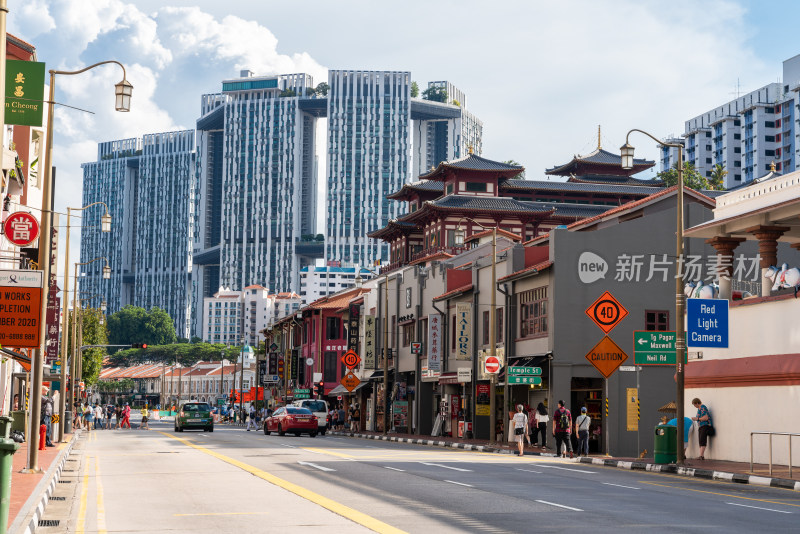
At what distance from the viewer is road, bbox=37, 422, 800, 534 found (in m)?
13.8

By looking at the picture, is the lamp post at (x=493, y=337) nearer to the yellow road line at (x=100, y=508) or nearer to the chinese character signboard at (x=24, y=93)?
the yellow road line at (x=100, y=508)

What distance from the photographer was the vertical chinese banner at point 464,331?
51406mm

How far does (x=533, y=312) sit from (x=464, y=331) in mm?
6384

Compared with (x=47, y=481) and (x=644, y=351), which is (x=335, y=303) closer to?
(x=644, y=351)

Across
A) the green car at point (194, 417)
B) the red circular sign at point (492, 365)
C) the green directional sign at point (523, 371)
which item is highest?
the red circular sign at point (492, 365)

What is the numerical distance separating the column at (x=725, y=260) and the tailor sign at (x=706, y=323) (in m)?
5.55

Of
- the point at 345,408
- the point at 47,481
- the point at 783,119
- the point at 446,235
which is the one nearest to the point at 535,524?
the point at 47,481

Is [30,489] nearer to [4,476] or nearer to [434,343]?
[4,476]

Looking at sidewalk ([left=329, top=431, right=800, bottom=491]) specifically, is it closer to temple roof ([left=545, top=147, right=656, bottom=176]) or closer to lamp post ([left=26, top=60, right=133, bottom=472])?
lamp post ([left=26, top=60, right=133, bottom=472])

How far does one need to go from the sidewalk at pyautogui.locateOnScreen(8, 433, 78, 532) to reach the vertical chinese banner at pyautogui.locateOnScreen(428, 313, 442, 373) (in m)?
29.4

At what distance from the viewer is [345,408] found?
263 ft

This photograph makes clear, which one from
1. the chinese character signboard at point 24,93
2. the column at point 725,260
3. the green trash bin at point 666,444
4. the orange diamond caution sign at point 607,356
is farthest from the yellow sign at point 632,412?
the chinese character signboard at point 24,93

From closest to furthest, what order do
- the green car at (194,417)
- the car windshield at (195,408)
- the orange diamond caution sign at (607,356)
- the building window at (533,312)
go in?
the orange diamond caution sign at (607,356)
the building window at (533,312)
the green car at (194,417)
the car windshield at (195,408)

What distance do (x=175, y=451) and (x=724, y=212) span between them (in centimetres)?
1923
